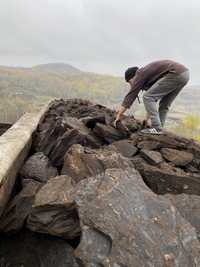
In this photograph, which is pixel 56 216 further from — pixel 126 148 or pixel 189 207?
pixel 126 148

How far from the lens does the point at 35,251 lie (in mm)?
2316

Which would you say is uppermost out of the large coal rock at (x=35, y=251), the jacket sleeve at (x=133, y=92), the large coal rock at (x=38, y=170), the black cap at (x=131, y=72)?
the black cap at (x=131, y=72)

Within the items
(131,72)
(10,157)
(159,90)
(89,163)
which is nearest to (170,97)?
(159,90)

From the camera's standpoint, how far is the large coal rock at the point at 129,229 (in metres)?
1.82

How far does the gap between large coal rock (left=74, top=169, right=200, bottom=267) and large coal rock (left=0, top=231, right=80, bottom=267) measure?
1.26 feet

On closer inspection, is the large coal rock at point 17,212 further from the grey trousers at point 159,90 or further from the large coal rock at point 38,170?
the grey trousers at point 159,90

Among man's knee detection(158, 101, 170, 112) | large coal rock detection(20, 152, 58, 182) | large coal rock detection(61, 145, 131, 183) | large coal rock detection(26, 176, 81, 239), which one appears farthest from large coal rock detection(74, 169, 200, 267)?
man's knee detection(158, 101, 170, 112)

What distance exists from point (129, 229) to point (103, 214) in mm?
217

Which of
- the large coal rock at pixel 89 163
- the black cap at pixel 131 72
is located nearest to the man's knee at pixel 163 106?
the black cap at pixel 131 72

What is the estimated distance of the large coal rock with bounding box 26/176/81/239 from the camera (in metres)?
2.29

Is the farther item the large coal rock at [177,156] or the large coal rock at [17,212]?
the large coal rock at [177,156]

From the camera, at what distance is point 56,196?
2404 mm

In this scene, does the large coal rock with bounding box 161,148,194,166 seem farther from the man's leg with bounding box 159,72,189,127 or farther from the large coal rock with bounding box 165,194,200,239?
the man's leg with bounding box 159,72,189,127

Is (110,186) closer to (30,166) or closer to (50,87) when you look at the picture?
(30,166)
